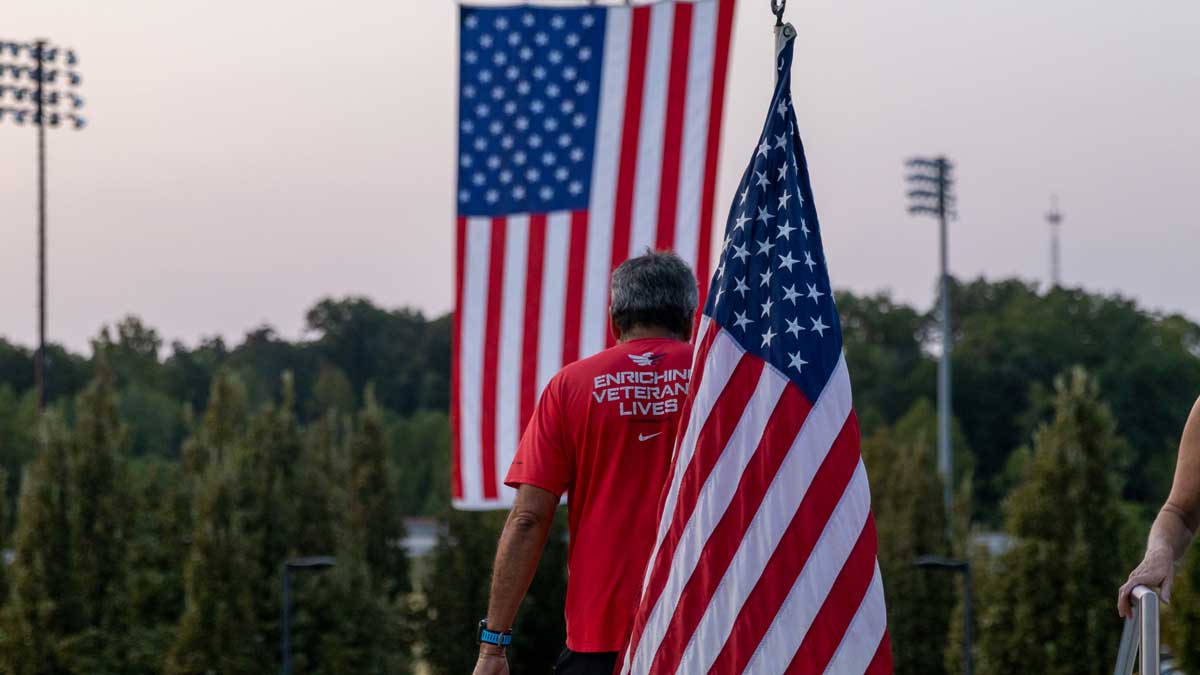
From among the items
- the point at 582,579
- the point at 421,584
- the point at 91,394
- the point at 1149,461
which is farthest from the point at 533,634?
the point at 1149,461

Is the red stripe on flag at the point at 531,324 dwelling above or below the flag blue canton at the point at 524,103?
below

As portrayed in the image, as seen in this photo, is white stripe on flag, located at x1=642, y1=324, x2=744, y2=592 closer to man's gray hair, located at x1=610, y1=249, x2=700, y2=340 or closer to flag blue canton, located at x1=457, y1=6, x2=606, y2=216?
man's gray hair, located at x1=610, y1=249, x2=700, y2=340

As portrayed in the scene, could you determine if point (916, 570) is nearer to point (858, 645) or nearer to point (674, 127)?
point (674, 127)

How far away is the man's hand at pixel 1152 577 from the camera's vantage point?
3.25m

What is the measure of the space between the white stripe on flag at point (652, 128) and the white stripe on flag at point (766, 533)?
5.83 metres

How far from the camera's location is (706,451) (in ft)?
13.7

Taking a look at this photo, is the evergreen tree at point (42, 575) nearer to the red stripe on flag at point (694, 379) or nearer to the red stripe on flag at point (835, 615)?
the red stripe on flag at point (694, 379)

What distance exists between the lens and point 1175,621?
14.1 m

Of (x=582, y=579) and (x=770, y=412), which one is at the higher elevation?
(x=770, y=412)

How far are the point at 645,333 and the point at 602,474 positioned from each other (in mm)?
404

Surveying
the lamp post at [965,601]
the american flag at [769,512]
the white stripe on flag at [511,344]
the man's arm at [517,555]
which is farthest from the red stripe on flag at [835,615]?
the lamp post at [965,601]

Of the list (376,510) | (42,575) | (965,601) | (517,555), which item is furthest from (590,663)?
(376,510)

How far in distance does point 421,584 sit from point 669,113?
71.1 feet

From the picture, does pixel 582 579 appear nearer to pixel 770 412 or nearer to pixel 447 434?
pixel 770 412
